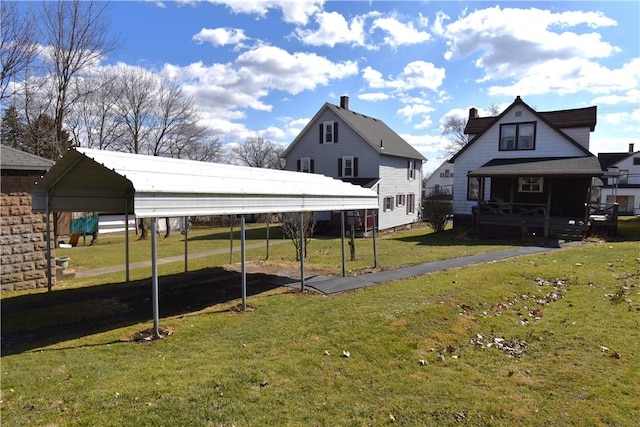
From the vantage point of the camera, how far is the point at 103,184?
33.2 feet

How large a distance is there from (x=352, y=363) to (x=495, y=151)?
81.5 ft

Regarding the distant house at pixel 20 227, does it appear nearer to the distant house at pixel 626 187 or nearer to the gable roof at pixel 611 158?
the distant house at pixel 626 187

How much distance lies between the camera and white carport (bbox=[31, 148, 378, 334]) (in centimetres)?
670

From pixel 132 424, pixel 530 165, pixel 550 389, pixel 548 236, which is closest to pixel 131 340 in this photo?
pixel 132 424

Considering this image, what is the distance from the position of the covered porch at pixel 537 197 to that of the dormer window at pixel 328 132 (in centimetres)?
1217

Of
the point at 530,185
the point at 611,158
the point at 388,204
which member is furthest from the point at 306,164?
the point at 611,158

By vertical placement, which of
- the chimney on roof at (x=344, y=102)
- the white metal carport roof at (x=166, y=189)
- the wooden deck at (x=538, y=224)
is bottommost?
the wooden deck at (x=538, y=224)

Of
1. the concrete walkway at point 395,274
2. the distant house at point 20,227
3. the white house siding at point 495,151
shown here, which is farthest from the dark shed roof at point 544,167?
the distant house at point 20,227

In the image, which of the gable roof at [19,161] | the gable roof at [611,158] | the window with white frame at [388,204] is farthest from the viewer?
the gable roof at [611,158]

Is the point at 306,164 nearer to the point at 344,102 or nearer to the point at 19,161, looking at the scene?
the point at 344,102

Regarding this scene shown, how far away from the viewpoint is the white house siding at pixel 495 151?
24438 mm

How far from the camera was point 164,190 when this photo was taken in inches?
264

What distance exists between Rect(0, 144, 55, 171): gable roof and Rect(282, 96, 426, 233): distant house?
67.2ft

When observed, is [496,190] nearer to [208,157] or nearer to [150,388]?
[150,388]
